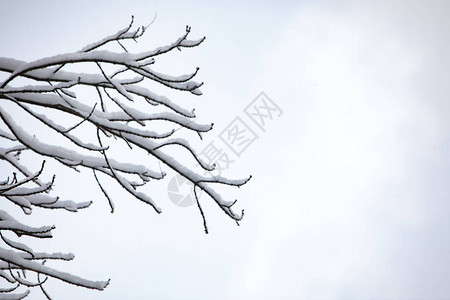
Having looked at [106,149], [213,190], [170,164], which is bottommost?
[213,190]

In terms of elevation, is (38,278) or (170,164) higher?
(38,278)

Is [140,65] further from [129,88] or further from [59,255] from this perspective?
[59,255]

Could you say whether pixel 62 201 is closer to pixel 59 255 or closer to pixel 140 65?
pixel 59 255

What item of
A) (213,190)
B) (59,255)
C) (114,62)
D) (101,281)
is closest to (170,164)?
(213,190)

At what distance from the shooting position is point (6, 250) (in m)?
3.63

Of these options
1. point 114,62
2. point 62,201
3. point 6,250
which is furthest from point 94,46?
point 6,250

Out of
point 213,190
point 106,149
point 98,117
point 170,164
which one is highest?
point 98,117

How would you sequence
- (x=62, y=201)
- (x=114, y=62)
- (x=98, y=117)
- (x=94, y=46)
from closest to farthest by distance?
(x=114, y=62) < (x=94, y=46) < (x=98, y=117) < (x=62, y=201)

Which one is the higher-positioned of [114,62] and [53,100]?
[53,100]

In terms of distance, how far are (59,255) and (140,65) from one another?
1.95 m

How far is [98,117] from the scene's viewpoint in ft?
10.5

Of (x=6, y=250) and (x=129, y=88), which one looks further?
(x=6, y=250)

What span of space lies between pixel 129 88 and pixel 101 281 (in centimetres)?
141

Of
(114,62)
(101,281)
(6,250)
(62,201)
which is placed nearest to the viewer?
(114,62)
